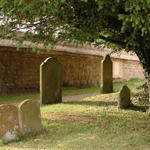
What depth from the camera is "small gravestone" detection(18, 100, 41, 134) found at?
549 cm

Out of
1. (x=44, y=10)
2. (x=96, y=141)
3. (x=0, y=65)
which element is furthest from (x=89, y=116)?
(x=0, y=65)

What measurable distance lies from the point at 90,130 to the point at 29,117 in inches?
60.1

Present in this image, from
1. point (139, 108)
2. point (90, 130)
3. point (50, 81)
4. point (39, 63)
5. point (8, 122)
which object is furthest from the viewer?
point (39, 63)

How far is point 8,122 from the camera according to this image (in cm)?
534

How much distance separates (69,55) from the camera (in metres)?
17.1

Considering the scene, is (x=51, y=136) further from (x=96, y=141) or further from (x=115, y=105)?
(x=115, y=105)

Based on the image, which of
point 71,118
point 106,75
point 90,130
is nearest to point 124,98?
point 71,118

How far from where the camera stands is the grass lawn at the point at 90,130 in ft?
16.3

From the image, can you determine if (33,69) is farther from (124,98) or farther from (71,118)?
(71,118)

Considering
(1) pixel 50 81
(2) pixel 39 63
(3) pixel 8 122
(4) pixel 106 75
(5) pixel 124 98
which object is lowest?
(3) pixel 8 122

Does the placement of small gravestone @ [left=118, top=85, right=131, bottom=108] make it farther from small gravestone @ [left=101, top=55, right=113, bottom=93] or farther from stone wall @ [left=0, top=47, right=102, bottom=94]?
stone wall @ [left=0, top=47, right=102, bottom=94]

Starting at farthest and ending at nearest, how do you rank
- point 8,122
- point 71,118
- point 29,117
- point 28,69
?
point 28,69 < point 71,118 < point 29,117 < point 8,122

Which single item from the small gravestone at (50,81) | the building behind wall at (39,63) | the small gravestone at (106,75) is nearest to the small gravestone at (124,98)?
the small gravestone at (50,81)

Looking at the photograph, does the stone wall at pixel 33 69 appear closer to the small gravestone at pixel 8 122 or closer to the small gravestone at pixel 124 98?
the small gravestone at pixel 124 98
